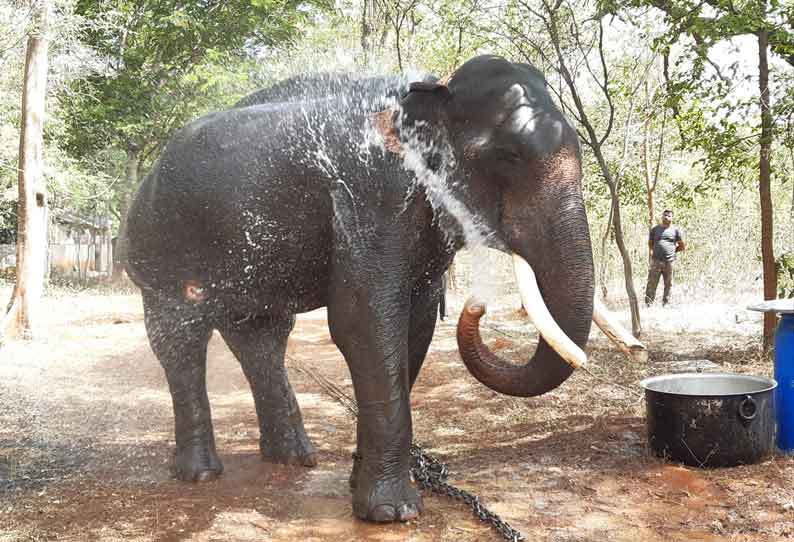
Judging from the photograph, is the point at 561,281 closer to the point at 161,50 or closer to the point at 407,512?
the point at 407,512

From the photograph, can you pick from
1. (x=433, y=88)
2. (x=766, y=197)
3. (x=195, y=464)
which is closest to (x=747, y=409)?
(x=433, y=88)

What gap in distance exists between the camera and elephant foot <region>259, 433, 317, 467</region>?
459 cm

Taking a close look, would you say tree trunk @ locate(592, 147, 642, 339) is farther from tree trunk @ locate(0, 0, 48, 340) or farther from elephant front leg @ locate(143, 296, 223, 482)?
tree trunk @ locate(0, 0, 48, 340)

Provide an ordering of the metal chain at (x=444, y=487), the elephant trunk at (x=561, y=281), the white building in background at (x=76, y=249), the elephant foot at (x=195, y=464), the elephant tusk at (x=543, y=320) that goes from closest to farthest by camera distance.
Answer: the elephant tusk at (x=543, y=320) → the elephant trunk at (x=561, y=281) → the metal chain at (x=444, y=487) → the elephant foot at (x=195, y=464) → the white building in background at (x=76, y=249)

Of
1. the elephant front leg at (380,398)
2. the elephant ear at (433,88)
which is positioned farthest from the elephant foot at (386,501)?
the elephant ear at (433,88)

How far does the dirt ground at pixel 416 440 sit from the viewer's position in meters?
3.51

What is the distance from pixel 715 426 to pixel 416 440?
1937mm

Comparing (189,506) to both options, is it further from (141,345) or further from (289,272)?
(141,345)

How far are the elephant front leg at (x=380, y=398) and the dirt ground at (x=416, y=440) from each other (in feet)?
0.41

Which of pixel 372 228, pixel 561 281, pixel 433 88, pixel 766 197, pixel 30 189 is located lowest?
pixel 561 281

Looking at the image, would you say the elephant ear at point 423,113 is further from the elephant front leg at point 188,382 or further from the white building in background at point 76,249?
the white building in background at point 76,249

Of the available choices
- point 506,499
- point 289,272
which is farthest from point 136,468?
point 506,499

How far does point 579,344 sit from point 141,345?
28.1 feet

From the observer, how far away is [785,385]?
14.7ft
